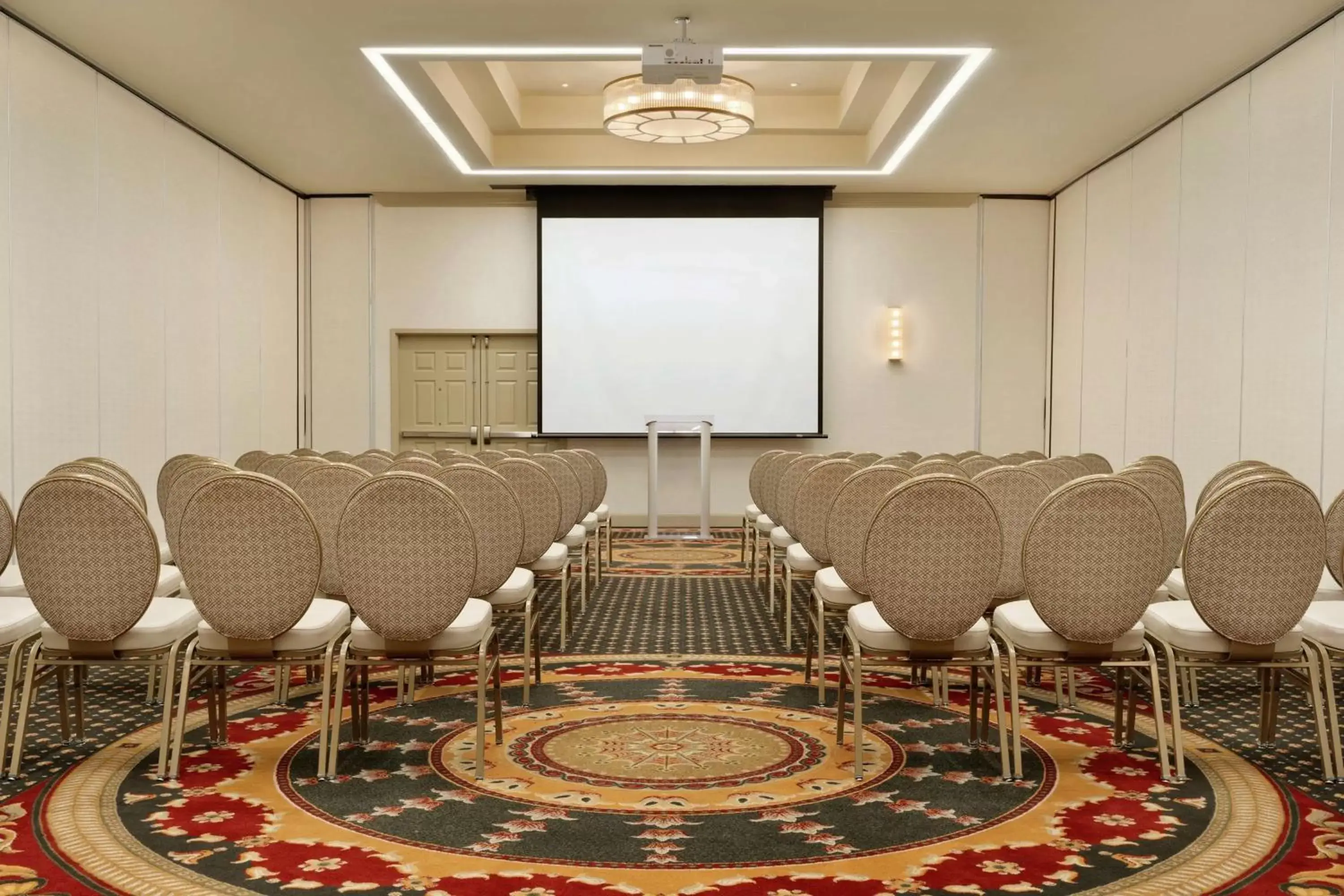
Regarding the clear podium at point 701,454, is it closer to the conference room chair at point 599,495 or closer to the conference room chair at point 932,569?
the conference room chair at point 599,495

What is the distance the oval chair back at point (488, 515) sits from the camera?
4332 millimetres

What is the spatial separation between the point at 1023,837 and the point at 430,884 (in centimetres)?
156

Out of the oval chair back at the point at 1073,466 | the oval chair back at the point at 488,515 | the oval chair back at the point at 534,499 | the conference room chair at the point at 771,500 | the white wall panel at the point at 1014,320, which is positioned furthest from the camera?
the white wall panel at the point at 1014,320

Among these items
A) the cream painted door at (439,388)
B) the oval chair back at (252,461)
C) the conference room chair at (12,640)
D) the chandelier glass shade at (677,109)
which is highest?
the chandelier glass shade at (677,109)

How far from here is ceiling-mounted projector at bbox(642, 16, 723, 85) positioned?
689cm

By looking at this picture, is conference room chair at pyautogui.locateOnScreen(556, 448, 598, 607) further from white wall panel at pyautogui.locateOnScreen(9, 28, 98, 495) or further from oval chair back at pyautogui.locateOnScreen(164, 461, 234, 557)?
white wall panel at pyautogui.locateOnScreen(9, 28, 98, 495)

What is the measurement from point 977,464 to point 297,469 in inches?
139

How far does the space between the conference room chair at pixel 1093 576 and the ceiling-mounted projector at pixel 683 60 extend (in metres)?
4.31

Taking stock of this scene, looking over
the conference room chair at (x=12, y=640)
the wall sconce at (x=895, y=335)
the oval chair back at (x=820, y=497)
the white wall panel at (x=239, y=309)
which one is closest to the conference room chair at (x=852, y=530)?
the oval chair back at (x=820, y=497)

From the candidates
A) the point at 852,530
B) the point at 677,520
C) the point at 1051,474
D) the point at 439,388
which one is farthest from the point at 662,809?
the point at 439,388

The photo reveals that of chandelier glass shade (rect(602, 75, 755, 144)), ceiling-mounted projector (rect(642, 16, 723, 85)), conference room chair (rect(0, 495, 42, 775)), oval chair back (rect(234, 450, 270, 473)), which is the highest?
chandelier glass shade (rect(602, 75, 755, 144))

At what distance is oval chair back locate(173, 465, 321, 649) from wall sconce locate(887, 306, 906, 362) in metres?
9.85

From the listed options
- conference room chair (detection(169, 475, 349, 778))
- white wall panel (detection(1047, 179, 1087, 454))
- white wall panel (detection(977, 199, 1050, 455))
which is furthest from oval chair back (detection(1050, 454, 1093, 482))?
white wall panel (detection(977, 199, 1050, 455))

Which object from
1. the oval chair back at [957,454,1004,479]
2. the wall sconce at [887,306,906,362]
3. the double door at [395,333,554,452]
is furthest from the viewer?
the double door at [395,333,554,452]
